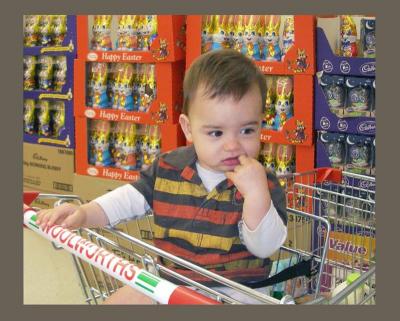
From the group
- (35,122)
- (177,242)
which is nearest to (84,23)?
(35,122)

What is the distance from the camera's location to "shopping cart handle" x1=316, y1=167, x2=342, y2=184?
2.14 m

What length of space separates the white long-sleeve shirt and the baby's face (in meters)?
0.14

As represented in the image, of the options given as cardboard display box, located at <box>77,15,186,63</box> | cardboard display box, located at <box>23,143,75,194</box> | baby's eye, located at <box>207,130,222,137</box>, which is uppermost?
cardboard display box, located at <box>77,15,186,63</box>

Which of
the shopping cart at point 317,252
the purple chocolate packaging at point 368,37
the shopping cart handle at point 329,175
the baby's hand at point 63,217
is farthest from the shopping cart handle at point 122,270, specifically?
the purple chocolate packaging at point 368,37

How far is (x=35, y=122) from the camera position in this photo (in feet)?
13.0

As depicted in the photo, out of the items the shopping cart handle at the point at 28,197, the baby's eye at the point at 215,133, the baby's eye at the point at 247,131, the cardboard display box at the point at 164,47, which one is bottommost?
Answer: the shopping cart handle at the point at 28,197

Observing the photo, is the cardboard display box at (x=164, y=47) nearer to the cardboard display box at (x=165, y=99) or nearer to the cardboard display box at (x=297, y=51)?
the cardboard display box at (x=165, y=99)

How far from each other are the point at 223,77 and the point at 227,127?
12 cm

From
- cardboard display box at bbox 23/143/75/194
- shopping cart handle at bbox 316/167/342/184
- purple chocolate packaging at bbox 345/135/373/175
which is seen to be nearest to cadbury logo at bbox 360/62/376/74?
purple chocolate packaging at bbox 345/135/373/175

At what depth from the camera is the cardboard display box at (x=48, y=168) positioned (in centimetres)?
369

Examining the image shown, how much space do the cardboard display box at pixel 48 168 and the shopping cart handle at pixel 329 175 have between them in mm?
1869

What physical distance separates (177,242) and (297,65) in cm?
129

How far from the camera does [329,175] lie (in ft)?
7.09

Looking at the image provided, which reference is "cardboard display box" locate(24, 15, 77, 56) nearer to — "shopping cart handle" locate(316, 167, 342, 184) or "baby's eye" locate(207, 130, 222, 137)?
"shopping cart handle" locate(316, 167, 342, 184)
